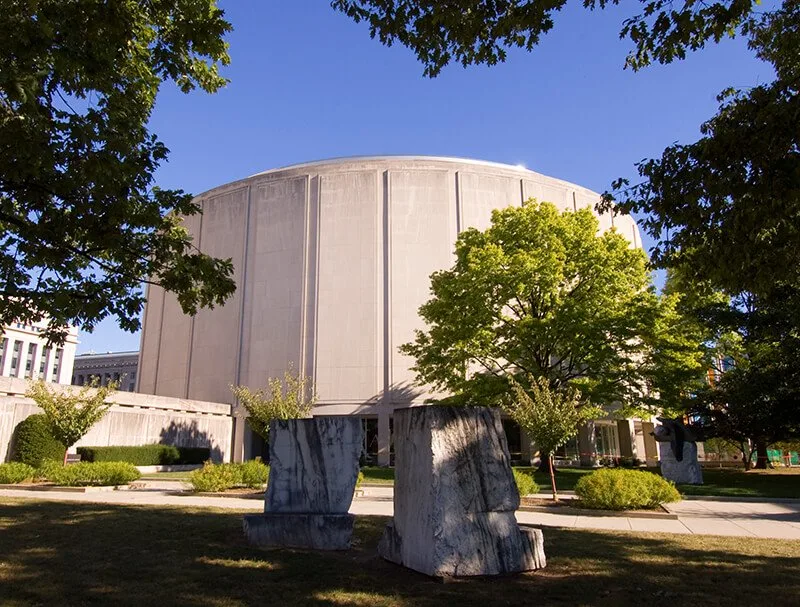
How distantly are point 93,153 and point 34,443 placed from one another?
20587 millimetres

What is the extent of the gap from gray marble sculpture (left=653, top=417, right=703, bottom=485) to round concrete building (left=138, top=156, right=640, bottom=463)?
1777 centimetres

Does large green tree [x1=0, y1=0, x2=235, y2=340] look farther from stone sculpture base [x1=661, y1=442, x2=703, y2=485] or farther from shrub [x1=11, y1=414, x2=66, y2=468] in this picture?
stone sculpture base [x1=661, y1=442, x2=703, y2=485]

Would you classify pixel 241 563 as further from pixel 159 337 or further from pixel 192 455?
pixel 159 337

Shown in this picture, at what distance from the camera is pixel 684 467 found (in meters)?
21.7

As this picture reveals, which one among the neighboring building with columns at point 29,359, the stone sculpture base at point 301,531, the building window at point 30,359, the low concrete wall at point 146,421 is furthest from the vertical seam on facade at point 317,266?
the building window at point 30,359

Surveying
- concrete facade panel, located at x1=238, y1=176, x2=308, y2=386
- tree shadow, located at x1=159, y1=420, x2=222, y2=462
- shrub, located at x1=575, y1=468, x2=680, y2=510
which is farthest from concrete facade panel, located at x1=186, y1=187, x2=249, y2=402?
shrub, located at x1=575, y1=468, x2=680, y2=510

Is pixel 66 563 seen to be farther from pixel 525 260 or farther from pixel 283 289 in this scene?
pixel 283 289

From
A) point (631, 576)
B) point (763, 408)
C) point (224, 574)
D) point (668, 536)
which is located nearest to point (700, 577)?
point (631, 576)

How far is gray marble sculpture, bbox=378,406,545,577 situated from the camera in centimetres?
640

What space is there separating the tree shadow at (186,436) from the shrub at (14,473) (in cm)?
1450

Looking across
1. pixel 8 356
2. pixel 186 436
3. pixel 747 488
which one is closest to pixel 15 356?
pixel 8 356

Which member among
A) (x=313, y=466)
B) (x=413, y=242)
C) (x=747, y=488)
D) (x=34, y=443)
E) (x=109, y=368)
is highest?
(x=109, y=368)

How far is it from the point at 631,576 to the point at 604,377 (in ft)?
67.4

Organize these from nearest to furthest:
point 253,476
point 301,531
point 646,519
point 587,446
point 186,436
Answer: point 301,531
point 646,519
point 253,476
point 186,436
point 587,446
